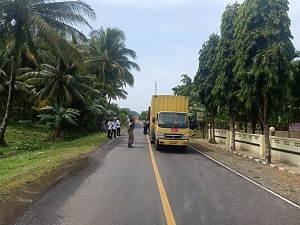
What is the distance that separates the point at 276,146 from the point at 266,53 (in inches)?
197

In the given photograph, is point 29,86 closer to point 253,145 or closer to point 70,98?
point 70,98

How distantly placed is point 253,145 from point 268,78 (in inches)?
272

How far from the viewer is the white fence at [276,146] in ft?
47.3

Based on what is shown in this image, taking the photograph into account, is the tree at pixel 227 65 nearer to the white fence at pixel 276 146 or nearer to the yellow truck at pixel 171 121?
the white fence at pixel 276 146

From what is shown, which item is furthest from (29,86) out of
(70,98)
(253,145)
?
(253,145)

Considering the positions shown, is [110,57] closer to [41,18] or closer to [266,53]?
[41,18]

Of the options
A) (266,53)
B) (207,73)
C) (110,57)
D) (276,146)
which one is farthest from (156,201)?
(110,57)

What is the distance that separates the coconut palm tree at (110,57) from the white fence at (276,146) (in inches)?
857

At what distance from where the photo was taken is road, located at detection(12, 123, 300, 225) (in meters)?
5.70

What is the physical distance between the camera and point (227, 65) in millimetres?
19625

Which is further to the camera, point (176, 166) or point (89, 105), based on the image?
point (89, 105)

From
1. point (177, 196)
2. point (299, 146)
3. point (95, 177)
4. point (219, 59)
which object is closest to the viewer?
point (177, 196)

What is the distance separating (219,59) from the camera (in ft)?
66.5

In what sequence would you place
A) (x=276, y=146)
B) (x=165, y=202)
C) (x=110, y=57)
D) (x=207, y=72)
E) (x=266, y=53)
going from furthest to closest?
(x=110, y=57) → (x=207, y=72) → (x=276, y=146) → (x=266, y=53) → (x=165, y=202)
